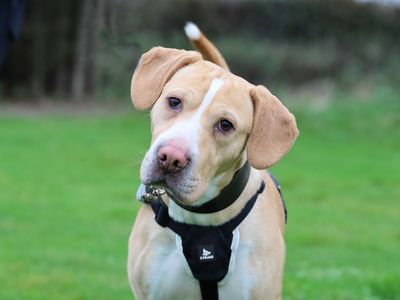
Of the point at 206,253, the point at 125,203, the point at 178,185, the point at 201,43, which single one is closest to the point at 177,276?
the point at 206,253

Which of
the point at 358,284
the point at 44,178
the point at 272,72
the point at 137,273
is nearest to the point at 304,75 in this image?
the point at 272,72

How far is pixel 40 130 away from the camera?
16766 mm

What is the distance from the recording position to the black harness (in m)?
4.16

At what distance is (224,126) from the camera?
390 centimetres

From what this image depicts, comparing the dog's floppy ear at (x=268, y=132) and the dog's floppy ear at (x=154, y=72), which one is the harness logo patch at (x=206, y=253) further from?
the dog's floppy ear at (x=154, y=72)

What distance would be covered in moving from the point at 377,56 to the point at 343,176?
664cm

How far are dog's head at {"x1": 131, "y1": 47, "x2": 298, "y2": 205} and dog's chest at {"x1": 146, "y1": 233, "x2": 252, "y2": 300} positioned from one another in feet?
1.02

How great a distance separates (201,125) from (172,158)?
0.24 metres

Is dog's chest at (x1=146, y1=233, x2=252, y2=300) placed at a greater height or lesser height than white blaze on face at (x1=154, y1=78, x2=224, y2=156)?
lesser

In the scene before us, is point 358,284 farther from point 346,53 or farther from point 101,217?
point 346,53

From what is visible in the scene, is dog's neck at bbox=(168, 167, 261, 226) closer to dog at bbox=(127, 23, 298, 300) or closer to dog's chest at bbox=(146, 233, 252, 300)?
dog at bbox=(127, 23, 298, 300)

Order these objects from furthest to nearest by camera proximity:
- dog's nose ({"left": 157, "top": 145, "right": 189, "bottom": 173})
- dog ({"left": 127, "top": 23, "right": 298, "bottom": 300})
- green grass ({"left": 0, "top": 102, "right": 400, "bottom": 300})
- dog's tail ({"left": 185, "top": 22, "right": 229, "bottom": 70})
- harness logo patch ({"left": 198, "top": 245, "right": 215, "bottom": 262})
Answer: green grass ({"left": 0, "top": 102, "right": 400, "bottom": 300}) < dog's tail ({"left": 185, "top": 22, "right": 229, "bottom": 70}) < harness logo patch ({"left": 198, "top": 245, "right": 215, "bottom": 262}) < dog ({"left": 127, "top": 23, "right": 298, "bottom": 300}) < dog's nose ({"left": 157, "top": 145, "right": 189, "bottom": 173})

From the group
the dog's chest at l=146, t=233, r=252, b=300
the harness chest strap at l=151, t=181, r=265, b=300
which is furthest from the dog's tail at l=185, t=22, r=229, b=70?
the dog's chest at l=146, t=233, r=252, b=300

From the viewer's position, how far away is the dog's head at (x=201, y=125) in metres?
3.71
